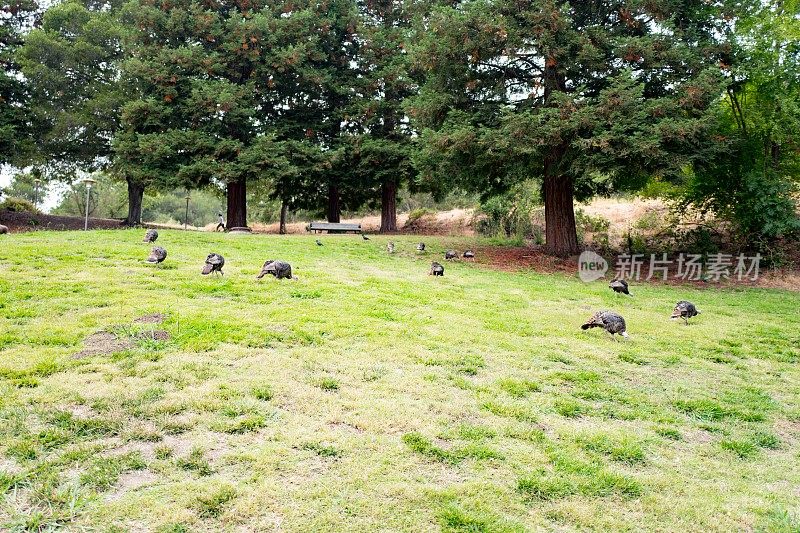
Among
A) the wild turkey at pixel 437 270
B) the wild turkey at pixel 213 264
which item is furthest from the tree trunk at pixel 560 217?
the wild turkey at pixel 213 264

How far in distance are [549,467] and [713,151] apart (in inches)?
451

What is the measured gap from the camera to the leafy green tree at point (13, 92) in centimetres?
1858

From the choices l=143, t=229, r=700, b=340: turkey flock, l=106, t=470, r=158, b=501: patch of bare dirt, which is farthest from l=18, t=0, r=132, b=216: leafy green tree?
l=106, t=470, r=158, b=501: patch of bare dirt

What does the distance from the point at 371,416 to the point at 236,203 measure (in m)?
17.6

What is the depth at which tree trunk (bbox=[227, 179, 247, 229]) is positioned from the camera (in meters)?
19.2

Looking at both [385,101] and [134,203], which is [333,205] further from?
[134,203]

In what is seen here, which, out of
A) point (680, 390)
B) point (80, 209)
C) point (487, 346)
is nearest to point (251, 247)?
point (487, 346)

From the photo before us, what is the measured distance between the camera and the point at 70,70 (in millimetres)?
20469

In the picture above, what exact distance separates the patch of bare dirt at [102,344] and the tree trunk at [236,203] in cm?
1525

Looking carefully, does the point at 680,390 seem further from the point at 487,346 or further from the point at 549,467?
the point at 549,467

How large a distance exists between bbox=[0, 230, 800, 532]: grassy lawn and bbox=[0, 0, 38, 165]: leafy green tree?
→ 51.1 feet

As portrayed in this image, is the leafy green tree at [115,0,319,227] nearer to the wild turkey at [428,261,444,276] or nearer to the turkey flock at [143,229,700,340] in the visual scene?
the turkey flock at [143,229,700,340]

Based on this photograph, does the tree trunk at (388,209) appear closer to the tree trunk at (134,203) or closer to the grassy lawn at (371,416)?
the tree trunk at (134,203)

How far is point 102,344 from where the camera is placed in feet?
14.8
